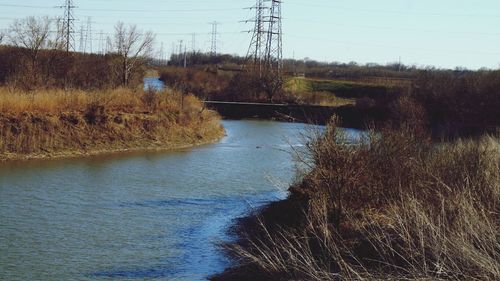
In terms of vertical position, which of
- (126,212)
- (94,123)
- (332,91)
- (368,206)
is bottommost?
(126,212)

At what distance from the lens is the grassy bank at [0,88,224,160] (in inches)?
1043

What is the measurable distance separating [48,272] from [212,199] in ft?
25.9

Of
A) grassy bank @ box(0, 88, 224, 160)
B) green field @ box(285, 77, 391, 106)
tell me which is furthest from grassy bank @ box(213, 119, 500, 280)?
green field @ box(285, 77, 391, 106)

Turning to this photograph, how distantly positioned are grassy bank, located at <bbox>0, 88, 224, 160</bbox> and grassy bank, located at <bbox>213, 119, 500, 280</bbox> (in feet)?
48.0

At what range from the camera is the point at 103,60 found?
48.7m

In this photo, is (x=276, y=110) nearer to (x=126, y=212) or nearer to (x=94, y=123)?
(x=94, y=123)

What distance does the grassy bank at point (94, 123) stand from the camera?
2648 cm

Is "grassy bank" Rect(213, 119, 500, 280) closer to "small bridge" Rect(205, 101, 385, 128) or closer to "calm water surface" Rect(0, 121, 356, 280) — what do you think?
"calm water surface" Rect(0, 121, 356, 280)

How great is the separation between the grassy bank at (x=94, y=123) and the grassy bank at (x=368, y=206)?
575 inches

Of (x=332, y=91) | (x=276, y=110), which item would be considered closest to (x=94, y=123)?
(x=276, y=110)

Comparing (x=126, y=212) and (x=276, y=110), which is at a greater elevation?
(x=276, y=110)

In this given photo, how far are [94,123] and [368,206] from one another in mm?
19855

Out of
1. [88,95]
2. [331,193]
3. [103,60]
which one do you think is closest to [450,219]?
[331,193]

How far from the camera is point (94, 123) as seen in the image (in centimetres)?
2998
